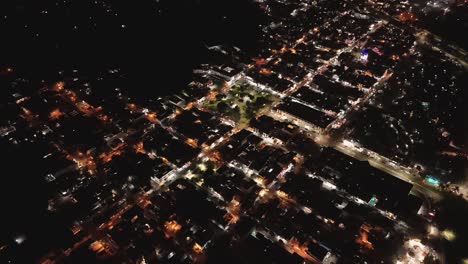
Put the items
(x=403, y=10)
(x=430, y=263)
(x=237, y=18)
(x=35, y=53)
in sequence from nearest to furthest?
(x=430, y=263) < (x=35, y=53) < (x=237, y=18) < (x=403, y=10)

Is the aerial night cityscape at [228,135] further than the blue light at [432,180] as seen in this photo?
No

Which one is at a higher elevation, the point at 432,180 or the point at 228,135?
the point at 432,180

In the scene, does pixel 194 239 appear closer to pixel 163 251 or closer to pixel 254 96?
pixel 163 251

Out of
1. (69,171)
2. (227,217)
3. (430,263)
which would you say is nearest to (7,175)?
(69,171)

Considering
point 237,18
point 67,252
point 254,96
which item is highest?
point 237,18

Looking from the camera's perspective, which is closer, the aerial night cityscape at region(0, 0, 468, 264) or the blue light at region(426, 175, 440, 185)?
the aerial night cityscape at region(0, 0, 468, 264)

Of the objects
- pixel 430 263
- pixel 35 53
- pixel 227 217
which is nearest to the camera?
pixel 430 263

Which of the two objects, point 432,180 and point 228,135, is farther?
point 228,135

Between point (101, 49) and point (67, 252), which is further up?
point (101, 49)
